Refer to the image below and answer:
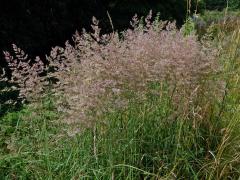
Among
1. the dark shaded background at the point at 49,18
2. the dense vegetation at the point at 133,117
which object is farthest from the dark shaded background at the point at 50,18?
the dense vegetation at the point at 133,117

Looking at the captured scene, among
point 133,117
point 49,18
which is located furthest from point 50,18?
point 133,117

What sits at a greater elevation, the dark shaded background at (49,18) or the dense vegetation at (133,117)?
the dark shaded background at (49,18)

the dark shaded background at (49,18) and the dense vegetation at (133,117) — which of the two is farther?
the dark shaded background at (49,18)

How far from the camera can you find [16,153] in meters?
3.78

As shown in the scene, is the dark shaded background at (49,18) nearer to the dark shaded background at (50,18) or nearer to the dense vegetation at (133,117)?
the dark shaded background at (50,18)

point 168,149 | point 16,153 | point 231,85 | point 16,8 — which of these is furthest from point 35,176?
point 16,8

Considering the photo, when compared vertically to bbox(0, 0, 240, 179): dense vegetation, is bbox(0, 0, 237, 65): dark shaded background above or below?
above

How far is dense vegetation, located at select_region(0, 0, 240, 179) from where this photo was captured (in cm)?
338

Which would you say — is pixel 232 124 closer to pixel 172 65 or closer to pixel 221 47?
pixel 172 65

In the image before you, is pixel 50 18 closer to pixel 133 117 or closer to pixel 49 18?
pixel 49 18

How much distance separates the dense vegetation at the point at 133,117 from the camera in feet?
11.1

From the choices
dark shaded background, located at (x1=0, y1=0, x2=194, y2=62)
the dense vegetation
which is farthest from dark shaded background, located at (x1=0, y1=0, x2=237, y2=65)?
the dense vegetation

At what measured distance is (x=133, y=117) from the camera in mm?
3607

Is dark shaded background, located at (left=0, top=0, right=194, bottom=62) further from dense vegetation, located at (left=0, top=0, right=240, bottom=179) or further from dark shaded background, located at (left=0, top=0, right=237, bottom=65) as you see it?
dense vegetation, located at (left=0, top=0, right=240, bottom=179)
